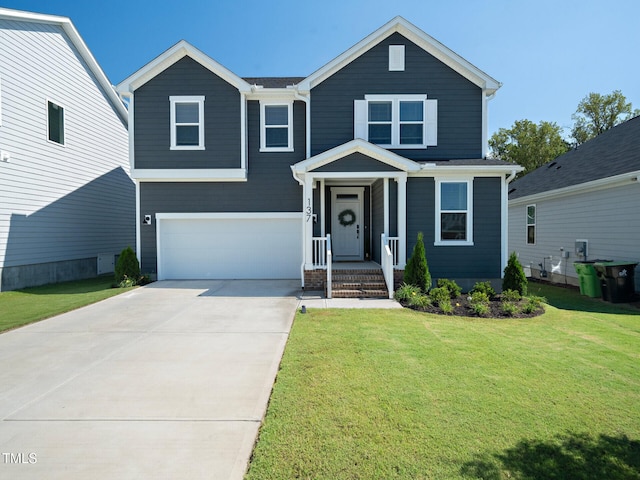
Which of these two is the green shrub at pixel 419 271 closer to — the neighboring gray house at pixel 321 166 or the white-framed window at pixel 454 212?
the neighboring gray house at pixel 321 166

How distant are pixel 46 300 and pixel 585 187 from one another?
50.8ft

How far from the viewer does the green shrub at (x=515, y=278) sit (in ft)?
29.5

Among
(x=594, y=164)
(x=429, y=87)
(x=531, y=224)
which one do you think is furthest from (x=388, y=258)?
(x=531, y=224)

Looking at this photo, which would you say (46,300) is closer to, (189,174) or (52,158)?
(189,174)

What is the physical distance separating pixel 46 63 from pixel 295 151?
27.6ft

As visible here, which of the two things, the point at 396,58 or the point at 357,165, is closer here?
the point at 357,165

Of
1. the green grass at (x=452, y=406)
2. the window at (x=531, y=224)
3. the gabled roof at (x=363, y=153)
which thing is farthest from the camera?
the window at (x=531, y=224)

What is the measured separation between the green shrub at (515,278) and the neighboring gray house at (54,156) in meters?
13.5

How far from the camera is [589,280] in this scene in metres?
10.3

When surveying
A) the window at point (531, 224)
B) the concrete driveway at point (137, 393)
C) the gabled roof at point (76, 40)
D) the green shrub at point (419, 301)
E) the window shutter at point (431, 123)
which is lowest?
the concrete driveway at point (137, 393)

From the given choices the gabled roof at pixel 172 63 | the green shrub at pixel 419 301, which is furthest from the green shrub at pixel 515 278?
the gabled roof at pixel 172 63

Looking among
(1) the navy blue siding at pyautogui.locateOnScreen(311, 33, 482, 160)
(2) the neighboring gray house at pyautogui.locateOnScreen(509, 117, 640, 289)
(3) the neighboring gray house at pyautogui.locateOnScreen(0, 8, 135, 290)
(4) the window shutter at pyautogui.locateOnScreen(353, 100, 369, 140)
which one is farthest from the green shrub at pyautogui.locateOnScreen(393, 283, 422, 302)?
(3) the neighboring gray house at pyautogui.locateOnScreen(0, 8, 135, 290)

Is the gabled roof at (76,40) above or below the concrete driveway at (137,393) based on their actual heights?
above

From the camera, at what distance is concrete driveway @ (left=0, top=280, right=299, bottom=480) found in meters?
2.86
